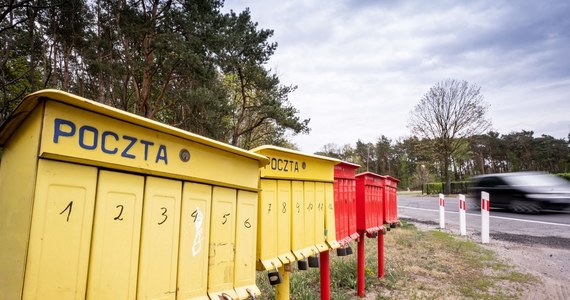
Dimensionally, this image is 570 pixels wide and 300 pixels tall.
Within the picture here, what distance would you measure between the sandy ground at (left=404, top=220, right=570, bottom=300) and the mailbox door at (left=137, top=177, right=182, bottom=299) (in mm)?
4490

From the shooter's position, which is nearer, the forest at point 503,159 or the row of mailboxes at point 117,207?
the row of mailboxes at point 117,207

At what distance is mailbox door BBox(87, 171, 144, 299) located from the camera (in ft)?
4.29

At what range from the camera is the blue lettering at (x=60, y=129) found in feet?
3.94

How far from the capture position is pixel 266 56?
19750 mm

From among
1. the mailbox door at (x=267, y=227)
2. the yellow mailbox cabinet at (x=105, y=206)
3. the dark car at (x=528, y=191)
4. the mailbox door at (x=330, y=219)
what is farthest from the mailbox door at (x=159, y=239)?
the dark car at (x=528, y=191)

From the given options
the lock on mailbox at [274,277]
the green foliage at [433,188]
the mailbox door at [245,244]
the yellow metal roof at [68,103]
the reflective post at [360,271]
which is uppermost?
the green foliage at [433,188]

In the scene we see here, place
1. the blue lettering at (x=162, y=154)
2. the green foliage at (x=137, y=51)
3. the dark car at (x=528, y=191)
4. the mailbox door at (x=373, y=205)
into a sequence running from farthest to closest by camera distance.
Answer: the green foliage at (x=137, y=51)
the dark car at (x=528, y=191)
the mailbox door at (x=373, y=205)
the blue lettering at (x=162, y=154)

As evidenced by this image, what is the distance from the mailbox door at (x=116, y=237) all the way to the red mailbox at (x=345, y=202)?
242cm

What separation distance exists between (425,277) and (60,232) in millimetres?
5086

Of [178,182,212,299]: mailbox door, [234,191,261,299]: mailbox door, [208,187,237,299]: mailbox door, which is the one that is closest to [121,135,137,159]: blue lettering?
[178,182,212,299]: mailbox door

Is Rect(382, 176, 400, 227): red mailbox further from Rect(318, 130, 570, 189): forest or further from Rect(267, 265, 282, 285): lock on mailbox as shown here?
Rect(318, 130, 570, 189): forest

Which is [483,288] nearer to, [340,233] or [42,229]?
[340,233]

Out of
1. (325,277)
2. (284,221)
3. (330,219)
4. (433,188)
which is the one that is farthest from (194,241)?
(433,188)

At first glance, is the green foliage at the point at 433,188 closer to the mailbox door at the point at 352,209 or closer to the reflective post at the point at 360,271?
the reflective post at the point at 360,271
